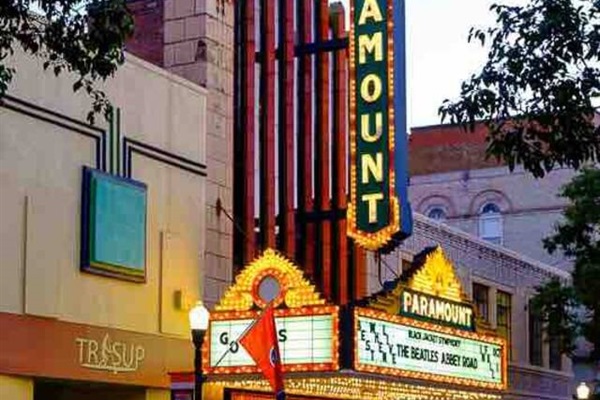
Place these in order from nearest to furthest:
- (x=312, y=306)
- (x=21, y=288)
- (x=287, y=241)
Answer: (x=21, y=288)
(x=312, y=306)
(x=287, y=241)

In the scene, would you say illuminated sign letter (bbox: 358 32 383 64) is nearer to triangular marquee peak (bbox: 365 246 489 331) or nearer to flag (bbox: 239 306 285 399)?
triangular marquee peak (bbox: 365 246 489 331)

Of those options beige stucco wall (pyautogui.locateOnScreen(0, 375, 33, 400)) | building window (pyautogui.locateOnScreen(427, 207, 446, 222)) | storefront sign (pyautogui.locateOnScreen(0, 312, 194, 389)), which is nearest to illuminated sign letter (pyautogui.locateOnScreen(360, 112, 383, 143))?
storefront sign (pyautogui.locateOnScreen(0, 312, 194, 389))

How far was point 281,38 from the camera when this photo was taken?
2850 cm

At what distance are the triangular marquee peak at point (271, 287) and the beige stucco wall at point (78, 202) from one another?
876mm

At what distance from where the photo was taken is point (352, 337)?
75.8 feet

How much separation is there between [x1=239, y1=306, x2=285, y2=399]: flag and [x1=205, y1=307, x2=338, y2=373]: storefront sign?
1.39 ft

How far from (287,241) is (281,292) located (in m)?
4.00

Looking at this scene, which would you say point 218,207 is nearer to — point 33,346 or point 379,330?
point 379,330

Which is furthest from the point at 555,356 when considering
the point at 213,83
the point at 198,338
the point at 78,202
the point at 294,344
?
the point at 198,338

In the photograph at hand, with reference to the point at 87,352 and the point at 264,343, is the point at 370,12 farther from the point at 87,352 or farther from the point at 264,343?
the point at 87,352

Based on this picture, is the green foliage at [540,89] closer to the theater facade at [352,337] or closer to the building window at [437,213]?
the theater facade at [352,337]

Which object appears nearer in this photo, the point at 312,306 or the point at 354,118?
the point at 312,306

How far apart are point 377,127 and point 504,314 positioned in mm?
14344

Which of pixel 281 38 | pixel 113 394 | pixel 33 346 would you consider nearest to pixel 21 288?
pixel 33 346
